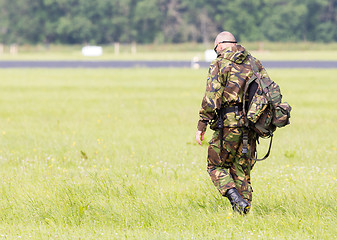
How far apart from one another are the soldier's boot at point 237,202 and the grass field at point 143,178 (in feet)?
0.29

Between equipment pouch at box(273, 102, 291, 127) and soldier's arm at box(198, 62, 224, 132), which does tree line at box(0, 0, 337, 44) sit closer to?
soldier's arm at box(198, 62, 224, 132)

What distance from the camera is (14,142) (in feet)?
38.0

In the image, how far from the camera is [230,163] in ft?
20.3

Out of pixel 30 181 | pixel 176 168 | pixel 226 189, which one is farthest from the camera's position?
pixel 176 168

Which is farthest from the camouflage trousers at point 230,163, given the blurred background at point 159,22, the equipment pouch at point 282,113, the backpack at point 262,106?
the blurred background at point 159,22

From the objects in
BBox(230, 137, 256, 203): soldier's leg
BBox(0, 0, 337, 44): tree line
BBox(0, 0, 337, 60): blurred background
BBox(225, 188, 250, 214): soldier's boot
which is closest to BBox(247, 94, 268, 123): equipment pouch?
BBox(230, 137, 256, 203): soldier's leg

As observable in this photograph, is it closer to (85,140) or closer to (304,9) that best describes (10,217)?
(85,140)

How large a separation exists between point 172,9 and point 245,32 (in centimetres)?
1149

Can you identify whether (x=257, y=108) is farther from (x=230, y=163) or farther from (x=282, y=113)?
(x=230, y=163)

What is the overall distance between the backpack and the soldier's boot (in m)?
0.41

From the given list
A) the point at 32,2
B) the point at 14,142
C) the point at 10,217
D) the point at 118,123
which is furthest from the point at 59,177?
the point at 32,2

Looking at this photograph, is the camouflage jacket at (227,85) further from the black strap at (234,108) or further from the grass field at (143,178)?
the grass field at (143,178)

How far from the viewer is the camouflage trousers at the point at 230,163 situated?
5953 mm

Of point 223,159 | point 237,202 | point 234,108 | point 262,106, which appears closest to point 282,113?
point 262,106
